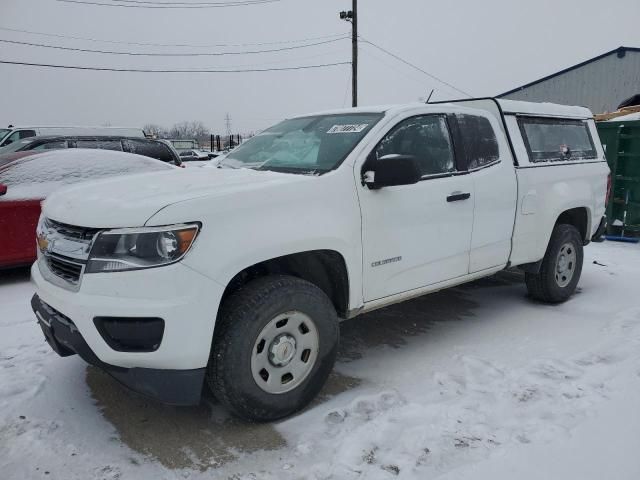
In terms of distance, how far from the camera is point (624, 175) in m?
8.53

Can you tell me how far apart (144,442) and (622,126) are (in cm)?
Answer: 881

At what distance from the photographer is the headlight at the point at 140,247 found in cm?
238

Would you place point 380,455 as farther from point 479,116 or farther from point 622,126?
point 622,126

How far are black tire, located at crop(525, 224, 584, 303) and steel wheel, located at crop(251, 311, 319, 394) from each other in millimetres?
2808

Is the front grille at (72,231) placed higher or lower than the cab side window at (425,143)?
lower

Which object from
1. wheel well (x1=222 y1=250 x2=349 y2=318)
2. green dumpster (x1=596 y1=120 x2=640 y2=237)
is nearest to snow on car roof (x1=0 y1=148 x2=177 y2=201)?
wheel well (x1=222 y1=250 x2=349 y2=318)

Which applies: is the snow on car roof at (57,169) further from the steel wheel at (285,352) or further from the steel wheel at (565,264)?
the steel wheel at (565,264)

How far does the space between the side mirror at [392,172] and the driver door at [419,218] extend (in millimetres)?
81

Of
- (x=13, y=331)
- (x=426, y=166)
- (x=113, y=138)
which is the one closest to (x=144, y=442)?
(x=13, y=331)

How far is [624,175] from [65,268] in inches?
346

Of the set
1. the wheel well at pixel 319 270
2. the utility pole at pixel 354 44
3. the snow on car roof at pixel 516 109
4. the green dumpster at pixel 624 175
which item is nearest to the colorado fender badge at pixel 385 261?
the wheel well at pixel 319 270

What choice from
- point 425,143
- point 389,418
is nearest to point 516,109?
point 425,143

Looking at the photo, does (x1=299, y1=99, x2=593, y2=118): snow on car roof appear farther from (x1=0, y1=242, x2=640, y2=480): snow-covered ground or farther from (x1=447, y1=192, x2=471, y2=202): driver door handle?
(x1=0, y1=242, x2=640, y2=480): snow-covered ground

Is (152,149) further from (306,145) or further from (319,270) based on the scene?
(319,270)
